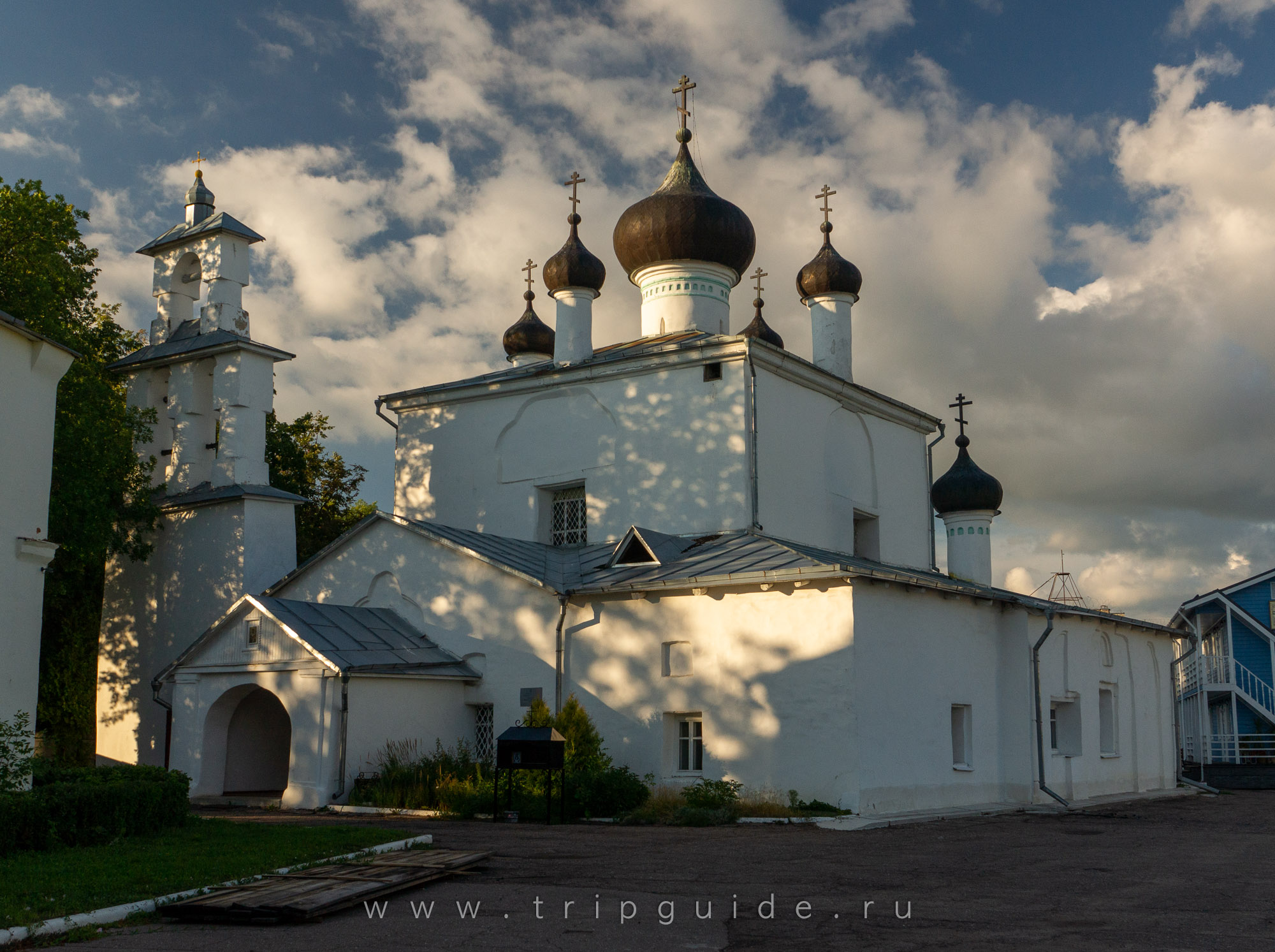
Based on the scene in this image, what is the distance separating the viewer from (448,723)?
1725 cm

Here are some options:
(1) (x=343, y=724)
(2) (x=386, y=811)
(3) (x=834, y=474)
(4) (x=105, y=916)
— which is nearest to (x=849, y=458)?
(3) (x=834, y=474)

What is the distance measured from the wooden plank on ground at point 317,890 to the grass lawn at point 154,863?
1.39ft

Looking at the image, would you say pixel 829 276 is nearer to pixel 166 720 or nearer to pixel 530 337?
pixel 530 337

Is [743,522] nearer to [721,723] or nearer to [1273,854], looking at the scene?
[721,723]

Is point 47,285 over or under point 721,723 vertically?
over

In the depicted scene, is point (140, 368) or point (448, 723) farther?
point (140, 368)

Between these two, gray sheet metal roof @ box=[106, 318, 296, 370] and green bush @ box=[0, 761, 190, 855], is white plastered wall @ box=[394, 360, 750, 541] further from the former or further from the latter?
green bush @ box=[0, 761, 190, 855]

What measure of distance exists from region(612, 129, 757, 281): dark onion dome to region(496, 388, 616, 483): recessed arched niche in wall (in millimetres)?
3634

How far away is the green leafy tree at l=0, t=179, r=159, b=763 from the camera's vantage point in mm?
18578

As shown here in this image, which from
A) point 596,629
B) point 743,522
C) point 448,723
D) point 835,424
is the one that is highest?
point 835,424

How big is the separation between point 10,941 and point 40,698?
17498 mm

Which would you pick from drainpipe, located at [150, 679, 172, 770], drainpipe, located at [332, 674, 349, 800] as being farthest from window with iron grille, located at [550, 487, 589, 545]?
drainpipe, located at [150, 679, 172, 770]

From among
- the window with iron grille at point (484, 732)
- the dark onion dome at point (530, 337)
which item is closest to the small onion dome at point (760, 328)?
the dark onion dome at point (530, 337)

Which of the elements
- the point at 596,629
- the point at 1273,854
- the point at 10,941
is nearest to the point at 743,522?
the point at 596,629
